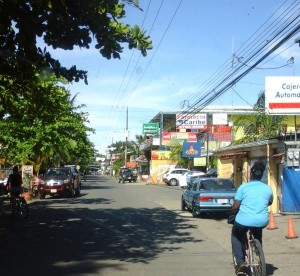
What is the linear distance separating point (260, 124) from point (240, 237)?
21.3 m

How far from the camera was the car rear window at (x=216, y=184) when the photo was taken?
18.4m

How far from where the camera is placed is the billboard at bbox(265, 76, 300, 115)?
1962 cm

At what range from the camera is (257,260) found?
23.5 ft

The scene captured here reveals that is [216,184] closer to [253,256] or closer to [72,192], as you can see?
[253,256]

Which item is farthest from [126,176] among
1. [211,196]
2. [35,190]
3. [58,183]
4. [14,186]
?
[14,186]

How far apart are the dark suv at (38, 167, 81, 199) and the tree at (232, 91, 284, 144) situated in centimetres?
1029

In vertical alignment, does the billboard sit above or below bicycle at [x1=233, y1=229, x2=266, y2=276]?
above

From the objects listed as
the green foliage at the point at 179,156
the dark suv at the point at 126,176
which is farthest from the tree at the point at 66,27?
the dark suv at the point at 126,176

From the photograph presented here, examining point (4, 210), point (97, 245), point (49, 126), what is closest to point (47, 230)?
point (97, 245)

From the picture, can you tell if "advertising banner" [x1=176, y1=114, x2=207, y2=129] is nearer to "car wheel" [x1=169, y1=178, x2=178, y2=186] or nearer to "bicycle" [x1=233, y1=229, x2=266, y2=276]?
"car wheel" [x1=169, y1=178, x2=178, y2=186]

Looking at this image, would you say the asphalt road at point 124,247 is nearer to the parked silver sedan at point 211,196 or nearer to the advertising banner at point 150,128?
the parked silver sedan at point 211,196

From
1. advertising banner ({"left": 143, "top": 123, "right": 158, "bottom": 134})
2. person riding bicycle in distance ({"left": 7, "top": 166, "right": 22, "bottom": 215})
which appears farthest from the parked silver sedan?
advertising banner ({"left": 143, "top": 123, "right": 158, "bottom": 134})

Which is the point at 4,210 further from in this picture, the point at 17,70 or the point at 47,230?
the point at 17,70

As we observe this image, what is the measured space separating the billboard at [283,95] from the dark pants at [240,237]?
12958mm
